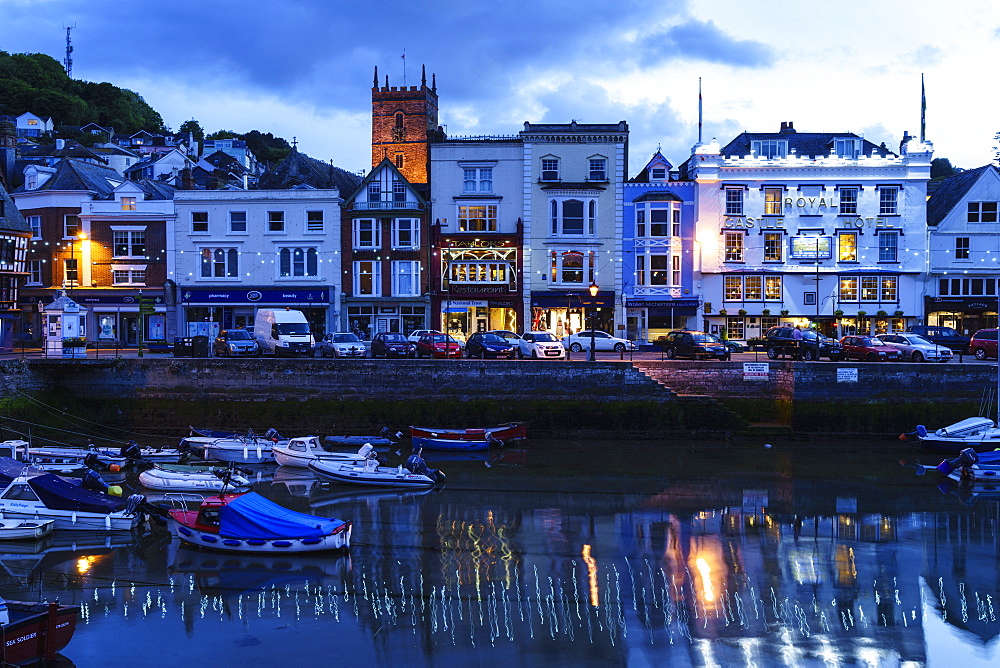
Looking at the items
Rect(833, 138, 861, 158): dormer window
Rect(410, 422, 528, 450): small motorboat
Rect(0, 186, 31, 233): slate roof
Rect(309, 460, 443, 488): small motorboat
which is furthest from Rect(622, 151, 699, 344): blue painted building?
Rect(0, 186, 31, 233): slate roof

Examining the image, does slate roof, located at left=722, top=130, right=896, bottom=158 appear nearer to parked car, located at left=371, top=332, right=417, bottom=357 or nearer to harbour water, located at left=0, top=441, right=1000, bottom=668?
parked car, located at left=371, top=332, right=417, bottom=357

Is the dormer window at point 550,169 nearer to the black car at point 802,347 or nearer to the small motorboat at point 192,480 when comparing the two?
the black car at point 802,347

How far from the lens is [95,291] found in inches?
2130

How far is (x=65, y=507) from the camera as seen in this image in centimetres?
2366

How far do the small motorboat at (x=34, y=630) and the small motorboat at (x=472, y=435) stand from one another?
1977cm

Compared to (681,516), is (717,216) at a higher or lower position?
higher

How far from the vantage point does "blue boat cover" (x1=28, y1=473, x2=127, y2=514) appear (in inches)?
931

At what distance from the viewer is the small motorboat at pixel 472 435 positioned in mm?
34594

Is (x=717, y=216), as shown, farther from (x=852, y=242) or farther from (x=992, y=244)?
(x=992, y=244)

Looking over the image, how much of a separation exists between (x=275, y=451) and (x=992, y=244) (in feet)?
151

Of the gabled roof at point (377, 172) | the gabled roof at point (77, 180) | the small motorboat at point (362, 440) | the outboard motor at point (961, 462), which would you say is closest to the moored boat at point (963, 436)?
the outboard motor at point (961, 462)

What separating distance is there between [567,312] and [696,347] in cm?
1417

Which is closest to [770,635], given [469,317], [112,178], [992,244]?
[469,317]

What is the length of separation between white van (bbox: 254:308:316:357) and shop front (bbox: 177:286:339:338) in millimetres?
8912
